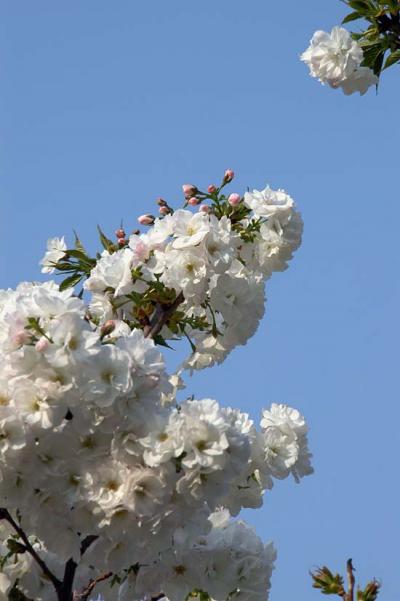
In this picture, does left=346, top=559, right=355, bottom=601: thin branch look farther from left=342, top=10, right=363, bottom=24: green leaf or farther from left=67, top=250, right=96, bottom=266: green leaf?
left=342, top=10, right=363, bottom=24: green leaf

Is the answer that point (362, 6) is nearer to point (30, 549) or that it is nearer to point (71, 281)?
point (71, 281)

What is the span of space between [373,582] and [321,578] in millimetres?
244

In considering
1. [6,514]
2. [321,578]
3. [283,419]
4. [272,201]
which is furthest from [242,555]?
[272,201]

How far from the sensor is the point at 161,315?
237 inches

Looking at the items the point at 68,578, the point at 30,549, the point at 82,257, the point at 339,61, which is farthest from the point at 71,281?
the point at 339,61

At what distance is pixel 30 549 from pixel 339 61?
13.1ft

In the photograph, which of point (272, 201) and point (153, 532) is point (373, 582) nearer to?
point (153, 532)

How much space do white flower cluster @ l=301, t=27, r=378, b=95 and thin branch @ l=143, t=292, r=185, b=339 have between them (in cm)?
225

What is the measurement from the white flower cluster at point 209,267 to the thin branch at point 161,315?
0.07 meters

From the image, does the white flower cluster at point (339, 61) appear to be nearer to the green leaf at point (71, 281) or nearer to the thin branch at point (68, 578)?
the green leaf at point (71, 281)

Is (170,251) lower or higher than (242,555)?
higher

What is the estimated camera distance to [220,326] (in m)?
6.47

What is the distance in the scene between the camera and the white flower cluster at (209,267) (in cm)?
580

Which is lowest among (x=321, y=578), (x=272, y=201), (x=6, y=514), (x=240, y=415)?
(x=6, y=514)
